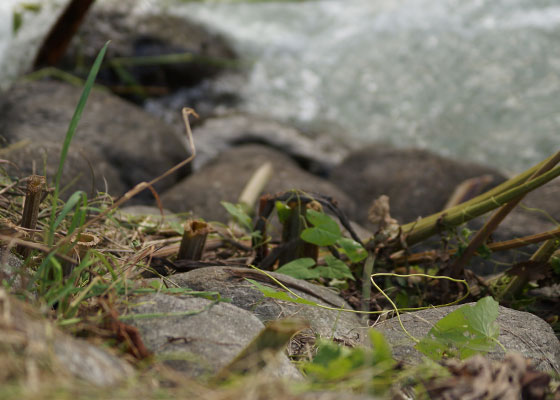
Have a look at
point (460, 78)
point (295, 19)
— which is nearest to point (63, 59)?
point (295, 19)

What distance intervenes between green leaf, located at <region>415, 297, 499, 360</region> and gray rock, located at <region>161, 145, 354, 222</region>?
154 centimetres

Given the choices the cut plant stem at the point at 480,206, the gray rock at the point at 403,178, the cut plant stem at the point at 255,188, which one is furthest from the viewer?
the gray rock at the point at 403,178

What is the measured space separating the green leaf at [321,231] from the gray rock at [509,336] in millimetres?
295

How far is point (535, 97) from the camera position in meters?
5.38

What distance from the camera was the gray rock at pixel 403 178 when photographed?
10.1 ft


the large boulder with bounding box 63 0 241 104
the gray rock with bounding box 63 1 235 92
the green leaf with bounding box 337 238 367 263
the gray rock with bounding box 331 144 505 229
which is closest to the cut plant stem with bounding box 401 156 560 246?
the green leaf with bounding box 337 238 367 263

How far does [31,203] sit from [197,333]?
0.54 meters

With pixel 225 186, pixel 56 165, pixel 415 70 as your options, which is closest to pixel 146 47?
pixel 225 186

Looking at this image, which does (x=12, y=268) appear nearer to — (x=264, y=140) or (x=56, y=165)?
(x=56, y=165)

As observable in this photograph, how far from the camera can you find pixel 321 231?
4.68ft

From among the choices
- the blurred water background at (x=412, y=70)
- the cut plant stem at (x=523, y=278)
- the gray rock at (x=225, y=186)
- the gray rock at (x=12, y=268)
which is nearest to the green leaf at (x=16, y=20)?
the blurred water background at (x=412, y=70)

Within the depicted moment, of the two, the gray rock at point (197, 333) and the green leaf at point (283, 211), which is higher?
the green leaf at point (283, 211)

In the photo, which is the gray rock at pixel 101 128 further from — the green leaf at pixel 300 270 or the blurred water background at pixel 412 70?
the blurred water background at pixel 412 70

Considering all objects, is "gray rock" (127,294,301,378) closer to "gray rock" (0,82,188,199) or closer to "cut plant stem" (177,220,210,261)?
"cut plant stem" (177,220,210,261)
